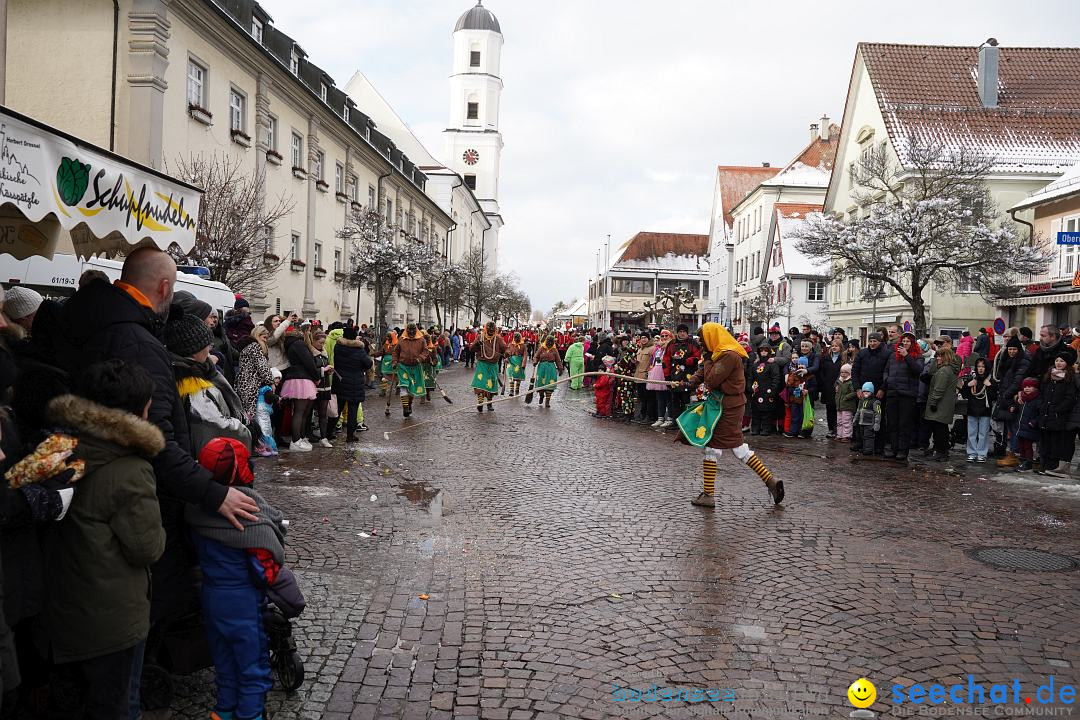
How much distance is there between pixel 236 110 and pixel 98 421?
79.1 ft

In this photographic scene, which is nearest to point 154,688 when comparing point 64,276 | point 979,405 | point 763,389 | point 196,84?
point 64,276

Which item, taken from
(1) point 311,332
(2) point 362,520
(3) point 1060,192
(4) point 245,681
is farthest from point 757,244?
(4) point 245,681

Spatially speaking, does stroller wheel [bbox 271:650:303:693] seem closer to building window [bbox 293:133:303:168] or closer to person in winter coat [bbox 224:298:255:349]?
person in winter coat [bbox 224:298:255:349]

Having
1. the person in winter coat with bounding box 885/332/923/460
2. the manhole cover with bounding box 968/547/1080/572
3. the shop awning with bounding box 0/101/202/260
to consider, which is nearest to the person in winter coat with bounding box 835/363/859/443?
the person in winter coat with bounding box 885/332/923/460

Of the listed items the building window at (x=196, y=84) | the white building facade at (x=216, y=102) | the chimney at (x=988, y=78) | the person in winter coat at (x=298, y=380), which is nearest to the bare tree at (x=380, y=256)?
the white building facade at (x=216, y=102)

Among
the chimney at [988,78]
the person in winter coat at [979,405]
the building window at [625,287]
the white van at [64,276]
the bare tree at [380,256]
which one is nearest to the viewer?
the white van at [64,276]

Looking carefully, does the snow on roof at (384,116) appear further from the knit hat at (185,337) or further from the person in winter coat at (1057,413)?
the knit hat at (185,337)

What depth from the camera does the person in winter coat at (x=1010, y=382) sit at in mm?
12188

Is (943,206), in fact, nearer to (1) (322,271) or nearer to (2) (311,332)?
(2) (311,332)

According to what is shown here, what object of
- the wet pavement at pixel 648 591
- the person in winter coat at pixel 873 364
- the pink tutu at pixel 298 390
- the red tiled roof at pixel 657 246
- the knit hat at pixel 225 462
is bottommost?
the wet pavement at pixel 648 591

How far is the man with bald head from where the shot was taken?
3.49 metres

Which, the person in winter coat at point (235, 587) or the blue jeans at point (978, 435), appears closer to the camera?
the person in winter coat at point (235, 587)

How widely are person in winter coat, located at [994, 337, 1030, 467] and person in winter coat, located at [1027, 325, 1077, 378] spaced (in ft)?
0.35

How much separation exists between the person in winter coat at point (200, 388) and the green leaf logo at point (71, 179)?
93 cm
